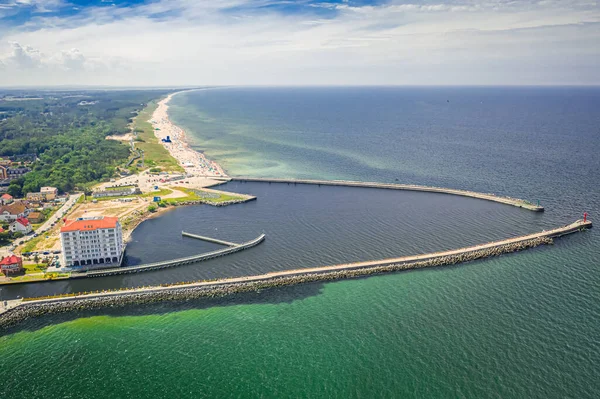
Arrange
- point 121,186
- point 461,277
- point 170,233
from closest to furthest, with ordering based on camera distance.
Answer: point 461,277 < point 170,233 < point 121,186

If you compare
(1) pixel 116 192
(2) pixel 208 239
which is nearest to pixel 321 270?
(2) pixel 208 239

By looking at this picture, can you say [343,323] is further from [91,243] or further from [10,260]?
[10,260]

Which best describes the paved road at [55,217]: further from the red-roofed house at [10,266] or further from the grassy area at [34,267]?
the red-roofed house at [10,266]

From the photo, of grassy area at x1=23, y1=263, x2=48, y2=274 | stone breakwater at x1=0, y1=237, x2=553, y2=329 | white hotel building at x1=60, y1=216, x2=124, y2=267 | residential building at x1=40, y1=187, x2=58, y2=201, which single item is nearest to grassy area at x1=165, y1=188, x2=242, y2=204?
residential building at x1=40, y1=187, x2=58, y2=201

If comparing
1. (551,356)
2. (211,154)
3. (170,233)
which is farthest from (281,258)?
(211,154)

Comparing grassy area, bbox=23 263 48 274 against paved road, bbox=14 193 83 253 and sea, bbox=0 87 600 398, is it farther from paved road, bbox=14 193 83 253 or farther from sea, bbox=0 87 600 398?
paved road, bbox=14 193 83 253

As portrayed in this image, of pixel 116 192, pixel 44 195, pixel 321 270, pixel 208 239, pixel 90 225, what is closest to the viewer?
pixel 321 270

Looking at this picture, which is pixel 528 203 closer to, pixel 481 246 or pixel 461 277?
pixel 481 246
